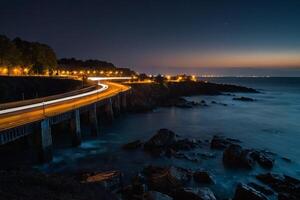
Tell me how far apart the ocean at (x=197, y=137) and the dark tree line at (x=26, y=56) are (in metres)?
42.2

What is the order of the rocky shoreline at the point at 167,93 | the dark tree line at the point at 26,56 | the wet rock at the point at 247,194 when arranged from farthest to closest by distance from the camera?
the dark tree line at the point at 26,56
the rocky shoreline at the point at 167,93
the wet rock at the point at 247,194

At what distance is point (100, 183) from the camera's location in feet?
64.7

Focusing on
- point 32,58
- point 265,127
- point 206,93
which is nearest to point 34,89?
point 32,58

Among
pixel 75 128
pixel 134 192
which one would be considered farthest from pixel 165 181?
pixel 75 128

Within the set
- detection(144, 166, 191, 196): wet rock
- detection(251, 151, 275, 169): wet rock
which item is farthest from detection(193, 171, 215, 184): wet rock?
detection(251, 151, 275, 169): wet rock

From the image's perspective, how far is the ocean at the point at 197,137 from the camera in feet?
93.1

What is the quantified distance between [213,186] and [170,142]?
1189 cm

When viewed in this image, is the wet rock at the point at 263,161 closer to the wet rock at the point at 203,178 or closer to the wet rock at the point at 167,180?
the wet rock at the point at 203,178

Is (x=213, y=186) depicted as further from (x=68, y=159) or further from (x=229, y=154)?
(x=68, y=159)

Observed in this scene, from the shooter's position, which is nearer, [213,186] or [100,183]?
[100,183]

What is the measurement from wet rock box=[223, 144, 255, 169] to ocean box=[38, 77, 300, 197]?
80cm

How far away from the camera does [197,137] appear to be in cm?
4556

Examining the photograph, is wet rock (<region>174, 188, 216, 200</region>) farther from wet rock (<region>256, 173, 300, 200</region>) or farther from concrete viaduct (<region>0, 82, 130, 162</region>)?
concrete viaduct (<region>0, 82, 130, 162</region>)

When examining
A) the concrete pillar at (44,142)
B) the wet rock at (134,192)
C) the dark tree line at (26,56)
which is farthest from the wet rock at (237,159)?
the dark tree line at (26,56)
